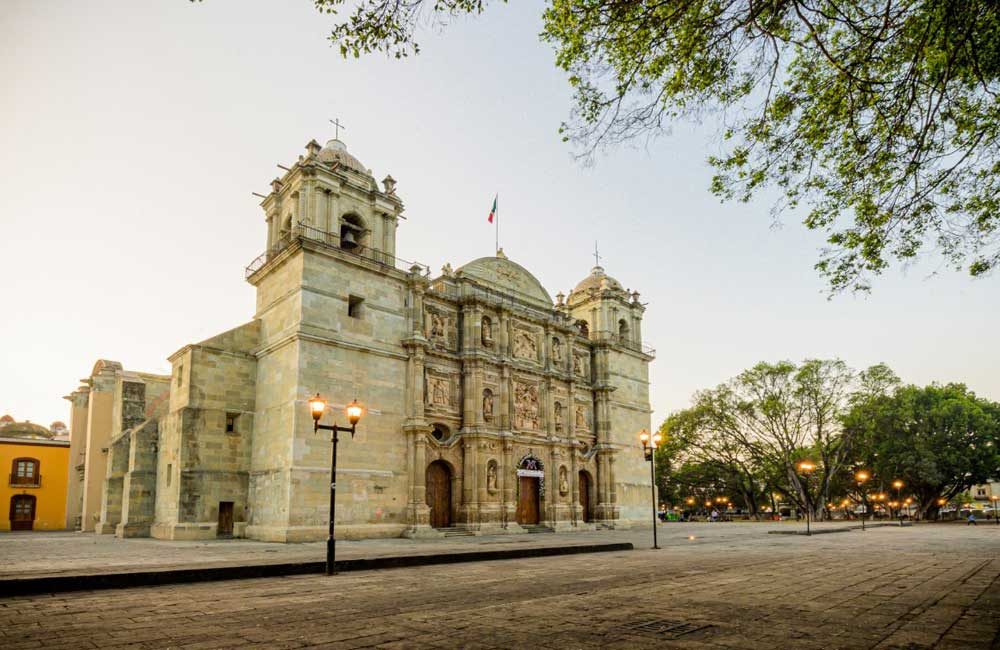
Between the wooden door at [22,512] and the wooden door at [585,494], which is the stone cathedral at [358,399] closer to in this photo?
the wooden door at [585,494]

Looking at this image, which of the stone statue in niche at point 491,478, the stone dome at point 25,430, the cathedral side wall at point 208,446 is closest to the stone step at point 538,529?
the stone statue in niche at point 491,478

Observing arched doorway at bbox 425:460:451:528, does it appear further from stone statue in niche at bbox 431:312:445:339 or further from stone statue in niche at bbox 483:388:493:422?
stone statue in niche at bbox 431:312:445:339

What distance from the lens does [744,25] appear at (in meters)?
8.46

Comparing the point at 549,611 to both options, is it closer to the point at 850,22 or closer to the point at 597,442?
the point at 850,22

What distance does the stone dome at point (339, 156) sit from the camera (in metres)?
28.9

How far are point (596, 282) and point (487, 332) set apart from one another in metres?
12.7

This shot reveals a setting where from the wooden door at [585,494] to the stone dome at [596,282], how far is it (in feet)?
41.4

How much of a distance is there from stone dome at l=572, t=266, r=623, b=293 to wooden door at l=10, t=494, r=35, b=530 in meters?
41.8

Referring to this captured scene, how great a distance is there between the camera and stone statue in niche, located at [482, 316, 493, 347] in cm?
3278

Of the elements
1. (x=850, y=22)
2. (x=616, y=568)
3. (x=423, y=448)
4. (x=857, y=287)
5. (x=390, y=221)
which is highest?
(x=390, y=221)

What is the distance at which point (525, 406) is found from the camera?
34125mm

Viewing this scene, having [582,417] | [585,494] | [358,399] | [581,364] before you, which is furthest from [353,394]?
[585,494]

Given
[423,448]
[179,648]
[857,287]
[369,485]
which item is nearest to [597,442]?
[423,448]

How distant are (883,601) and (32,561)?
17.8 meters
